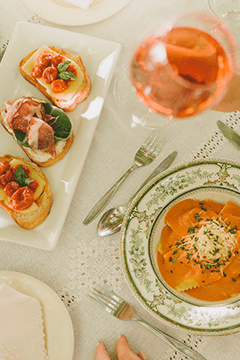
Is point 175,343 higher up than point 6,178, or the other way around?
point 6,178

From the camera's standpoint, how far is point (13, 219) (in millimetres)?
1149

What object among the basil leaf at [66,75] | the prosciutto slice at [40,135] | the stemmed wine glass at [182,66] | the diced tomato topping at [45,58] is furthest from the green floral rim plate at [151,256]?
the diced tomato topping at [45,58]

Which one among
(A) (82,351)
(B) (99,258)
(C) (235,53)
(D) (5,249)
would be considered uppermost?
(C) (235,53)

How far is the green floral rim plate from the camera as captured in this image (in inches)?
41.4

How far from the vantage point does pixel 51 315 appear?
1.19 metres

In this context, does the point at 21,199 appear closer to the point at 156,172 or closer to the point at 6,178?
Answer: the point at 6,178

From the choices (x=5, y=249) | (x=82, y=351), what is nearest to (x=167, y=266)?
(x=82, y=351)

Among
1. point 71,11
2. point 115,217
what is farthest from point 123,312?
point 71,11

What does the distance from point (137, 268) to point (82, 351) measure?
447 millimetres

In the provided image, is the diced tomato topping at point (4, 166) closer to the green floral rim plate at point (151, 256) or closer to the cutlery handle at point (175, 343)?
the green floral rim plate at point (151, 256)

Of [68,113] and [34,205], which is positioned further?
[68,113]

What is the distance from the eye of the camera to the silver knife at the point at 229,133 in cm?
119

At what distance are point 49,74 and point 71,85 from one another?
9 cm

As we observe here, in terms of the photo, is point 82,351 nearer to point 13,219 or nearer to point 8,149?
point 13,219
